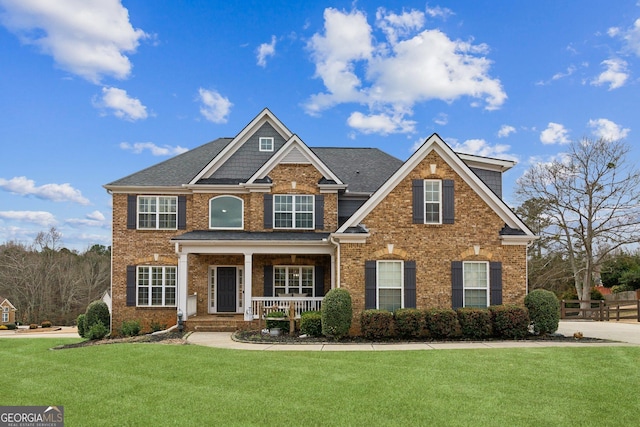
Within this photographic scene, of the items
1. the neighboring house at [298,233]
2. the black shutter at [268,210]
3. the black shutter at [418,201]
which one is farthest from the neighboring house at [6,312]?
the black shutter at [418,201]

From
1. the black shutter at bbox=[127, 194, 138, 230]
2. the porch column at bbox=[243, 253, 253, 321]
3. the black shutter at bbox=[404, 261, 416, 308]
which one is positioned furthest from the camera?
the black shutter at bbox=[127, 194, 138, 230]

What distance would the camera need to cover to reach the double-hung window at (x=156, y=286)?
21.0m

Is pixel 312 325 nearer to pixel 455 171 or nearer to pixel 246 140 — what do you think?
pixel 455 171

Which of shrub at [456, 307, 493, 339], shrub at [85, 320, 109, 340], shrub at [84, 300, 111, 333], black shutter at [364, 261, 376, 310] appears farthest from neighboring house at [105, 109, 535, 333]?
shrub at [85, 320, 109, 340]

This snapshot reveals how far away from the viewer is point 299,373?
9.84 metres

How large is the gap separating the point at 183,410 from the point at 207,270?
14381 millimetres

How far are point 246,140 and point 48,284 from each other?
1789 inches

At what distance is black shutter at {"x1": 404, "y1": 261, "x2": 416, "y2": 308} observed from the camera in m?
16.4

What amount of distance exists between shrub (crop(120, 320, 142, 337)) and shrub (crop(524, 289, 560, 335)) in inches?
585

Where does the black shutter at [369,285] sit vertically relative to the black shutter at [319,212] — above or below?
below

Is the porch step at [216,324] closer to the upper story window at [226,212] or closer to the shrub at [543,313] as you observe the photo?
the upper story window at [226,212]

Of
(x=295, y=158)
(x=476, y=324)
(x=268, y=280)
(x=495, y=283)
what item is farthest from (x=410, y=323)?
(x=295, y=158)

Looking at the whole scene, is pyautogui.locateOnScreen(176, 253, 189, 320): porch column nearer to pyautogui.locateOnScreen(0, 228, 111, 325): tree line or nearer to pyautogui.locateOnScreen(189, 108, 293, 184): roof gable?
pyautogui.locateOnScreen(189, 108, 293, 184): roof gable

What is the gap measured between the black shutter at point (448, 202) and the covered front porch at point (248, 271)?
14.7ft
